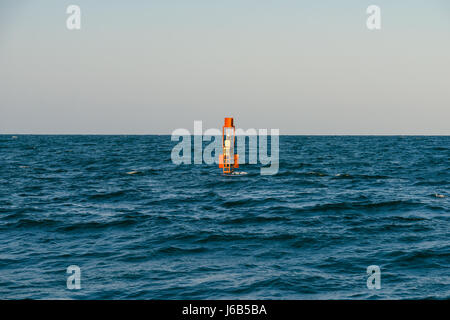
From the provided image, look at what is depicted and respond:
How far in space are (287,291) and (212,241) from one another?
500cm

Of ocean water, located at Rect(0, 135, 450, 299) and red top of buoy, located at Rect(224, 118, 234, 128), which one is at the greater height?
red top of buoy, located at Rect(224, 118, 234, 128)

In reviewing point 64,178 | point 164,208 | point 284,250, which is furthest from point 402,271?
point 64,178

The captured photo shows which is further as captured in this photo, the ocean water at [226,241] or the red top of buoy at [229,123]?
the red top of buoy at [229,123]

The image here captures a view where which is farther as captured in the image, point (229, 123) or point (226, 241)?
point (229, 123)

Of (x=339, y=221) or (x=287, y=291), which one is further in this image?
(x=339, y=221)

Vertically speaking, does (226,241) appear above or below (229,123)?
below

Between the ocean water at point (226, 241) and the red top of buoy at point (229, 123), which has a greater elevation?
the red top of buoy at point (229, 123)

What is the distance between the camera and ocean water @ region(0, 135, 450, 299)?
10.6 m

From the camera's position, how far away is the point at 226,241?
14.8 meters

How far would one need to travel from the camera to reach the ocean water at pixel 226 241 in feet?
34.7

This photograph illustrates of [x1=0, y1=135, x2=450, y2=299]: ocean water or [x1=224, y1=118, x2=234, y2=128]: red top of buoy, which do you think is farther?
[x1=224, y1=118, x2=234, y2=128]: red top of buoy
